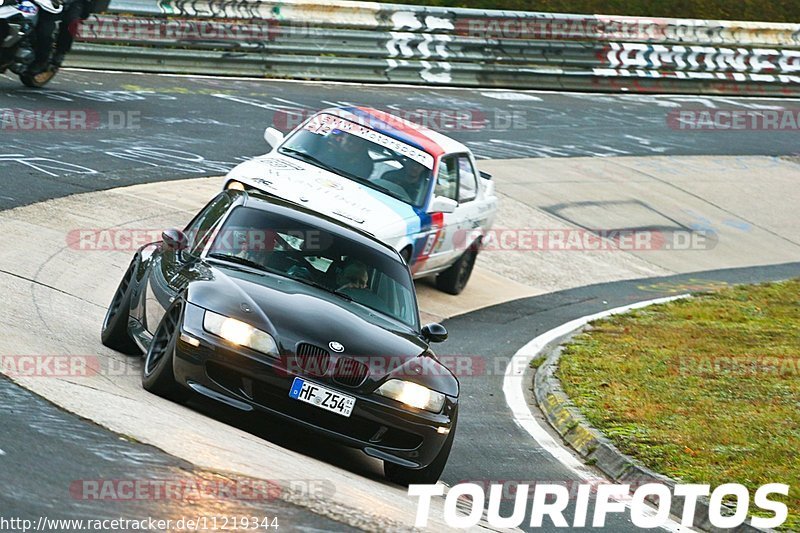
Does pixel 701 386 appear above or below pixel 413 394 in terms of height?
below

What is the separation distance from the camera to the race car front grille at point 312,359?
289 inches

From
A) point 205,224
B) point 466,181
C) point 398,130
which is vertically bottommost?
point 466,181

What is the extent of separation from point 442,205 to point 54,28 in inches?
304

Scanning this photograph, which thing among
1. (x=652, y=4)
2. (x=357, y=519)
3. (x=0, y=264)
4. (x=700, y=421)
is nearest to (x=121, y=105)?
(x=0, y=264)

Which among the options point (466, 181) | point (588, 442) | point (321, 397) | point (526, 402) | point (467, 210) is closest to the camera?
point (321, 397)

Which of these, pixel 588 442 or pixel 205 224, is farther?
pixel 588 442

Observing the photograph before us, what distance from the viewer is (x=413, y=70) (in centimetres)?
2598

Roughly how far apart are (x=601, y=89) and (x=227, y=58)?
9.14 meters

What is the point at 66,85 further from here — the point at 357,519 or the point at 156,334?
the point at 357,519

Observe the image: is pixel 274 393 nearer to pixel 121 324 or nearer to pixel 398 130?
pixel 121 324

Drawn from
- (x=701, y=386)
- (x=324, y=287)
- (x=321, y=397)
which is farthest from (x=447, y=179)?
(x=321, y=397)

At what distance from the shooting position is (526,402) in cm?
1121

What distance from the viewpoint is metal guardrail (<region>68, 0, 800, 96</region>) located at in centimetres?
2280

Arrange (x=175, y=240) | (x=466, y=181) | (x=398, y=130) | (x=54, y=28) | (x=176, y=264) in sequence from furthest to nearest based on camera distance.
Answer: (x=54, y=28)
(x=466, y=181)
(x=398, y=130)
(x=175, y=240)
(x=176, y=264)
